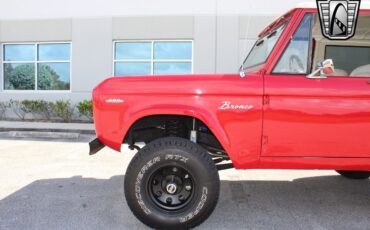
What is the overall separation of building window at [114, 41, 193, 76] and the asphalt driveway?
21.8 ft

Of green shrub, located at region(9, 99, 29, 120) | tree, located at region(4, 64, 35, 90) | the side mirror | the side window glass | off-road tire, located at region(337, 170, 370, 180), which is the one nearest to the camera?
the side mirror

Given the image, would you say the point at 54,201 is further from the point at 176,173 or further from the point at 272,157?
the point at 272,157

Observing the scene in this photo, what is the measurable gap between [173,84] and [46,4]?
11166 mm

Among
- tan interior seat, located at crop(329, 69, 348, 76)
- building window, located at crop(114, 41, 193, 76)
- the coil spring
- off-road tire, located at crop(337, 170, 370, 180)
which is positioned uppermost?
building window, located at crop(114, 41, 193, 76)

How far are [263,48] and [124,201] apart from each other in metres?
2.33

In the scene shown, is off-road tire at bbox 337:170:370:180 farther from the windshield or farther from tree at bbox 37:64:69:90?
tree at bbox 37:64:69:90

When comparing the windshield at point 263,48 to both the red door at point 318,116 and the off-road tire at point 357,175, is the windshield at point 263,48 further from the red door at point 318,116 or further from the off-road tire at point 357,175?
the off-road tire at point 357,175

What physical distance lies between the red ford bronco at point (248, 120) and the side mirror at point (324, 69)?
0.04 ft

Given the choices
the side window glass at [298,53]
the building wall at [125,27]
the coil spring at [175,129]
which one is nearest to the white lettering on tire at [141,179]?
the coil spring at [175,129]

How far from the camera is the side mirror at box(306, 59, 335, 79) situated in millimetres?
3229

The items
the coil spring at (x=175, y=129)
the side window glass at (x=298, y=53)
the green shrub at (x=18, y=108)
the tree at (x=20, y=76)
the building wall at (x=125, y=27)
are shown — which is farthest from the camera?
the tree at (x=20, y=76)

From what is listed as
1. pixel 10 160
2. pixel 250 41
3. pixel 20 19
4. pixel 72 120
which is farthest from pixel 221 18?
pixel 10 160

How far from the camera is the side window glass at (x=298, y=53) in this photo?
142 inches

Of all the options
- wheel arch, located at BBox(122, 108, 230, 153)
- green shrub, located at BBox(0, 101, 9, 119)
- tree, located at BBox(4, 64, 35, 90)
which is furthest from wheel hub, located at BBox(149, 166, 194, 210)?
tree, located at BBox(4, 64, 35, 90)
